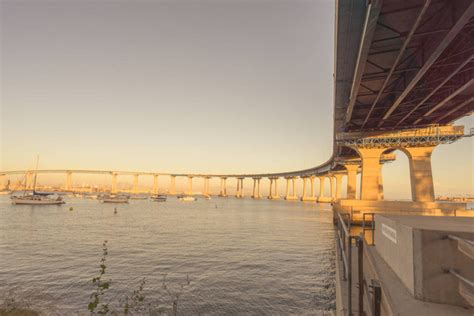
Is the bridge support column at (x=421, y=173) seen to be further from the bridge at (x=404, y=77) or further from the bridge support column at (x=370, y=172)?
the bridge support column at (x=370, y=172)

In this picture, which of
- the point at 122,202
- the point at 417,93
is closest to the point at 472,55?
the point at 417,93

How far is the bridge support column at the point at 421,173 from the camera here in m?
43.0

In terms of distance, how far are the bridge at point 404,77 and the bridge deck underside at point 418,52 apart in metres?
0.05

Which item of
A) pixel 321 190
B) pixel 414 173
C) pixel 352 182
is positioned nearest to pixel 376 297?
pixel 414 173

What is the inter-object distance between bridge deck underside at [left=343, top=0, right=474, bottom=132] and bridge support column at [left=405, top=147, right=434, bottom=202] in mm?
10323

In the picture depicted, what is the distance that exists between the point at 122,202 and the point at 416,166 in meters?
111

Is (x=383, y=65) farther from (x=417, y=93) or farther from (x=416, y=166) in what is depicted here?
(x=416, y=166)

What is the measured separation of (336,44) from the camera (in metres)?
20.7

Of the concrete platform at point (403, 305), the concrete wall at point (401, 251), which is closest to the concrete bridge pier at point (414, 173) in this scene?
the concrete wall at point (401, 251)

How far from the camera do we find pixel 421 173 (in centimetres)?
4497

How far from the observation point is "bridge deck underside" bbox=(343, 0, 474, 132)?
15984 millimetres

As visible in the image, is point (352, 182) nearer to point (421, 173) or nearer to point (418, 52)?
point (421, 173)

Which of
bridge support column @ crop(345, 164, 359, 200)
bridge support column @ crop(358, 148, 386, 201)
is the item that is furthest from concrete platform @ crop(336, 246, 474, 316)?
bridge support column @ crop(345, 164, 359, 200)

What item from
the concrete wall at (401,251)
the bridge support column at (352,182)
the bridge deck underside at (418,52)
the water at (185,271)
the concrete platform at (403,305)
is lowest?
the water at (185,271)
